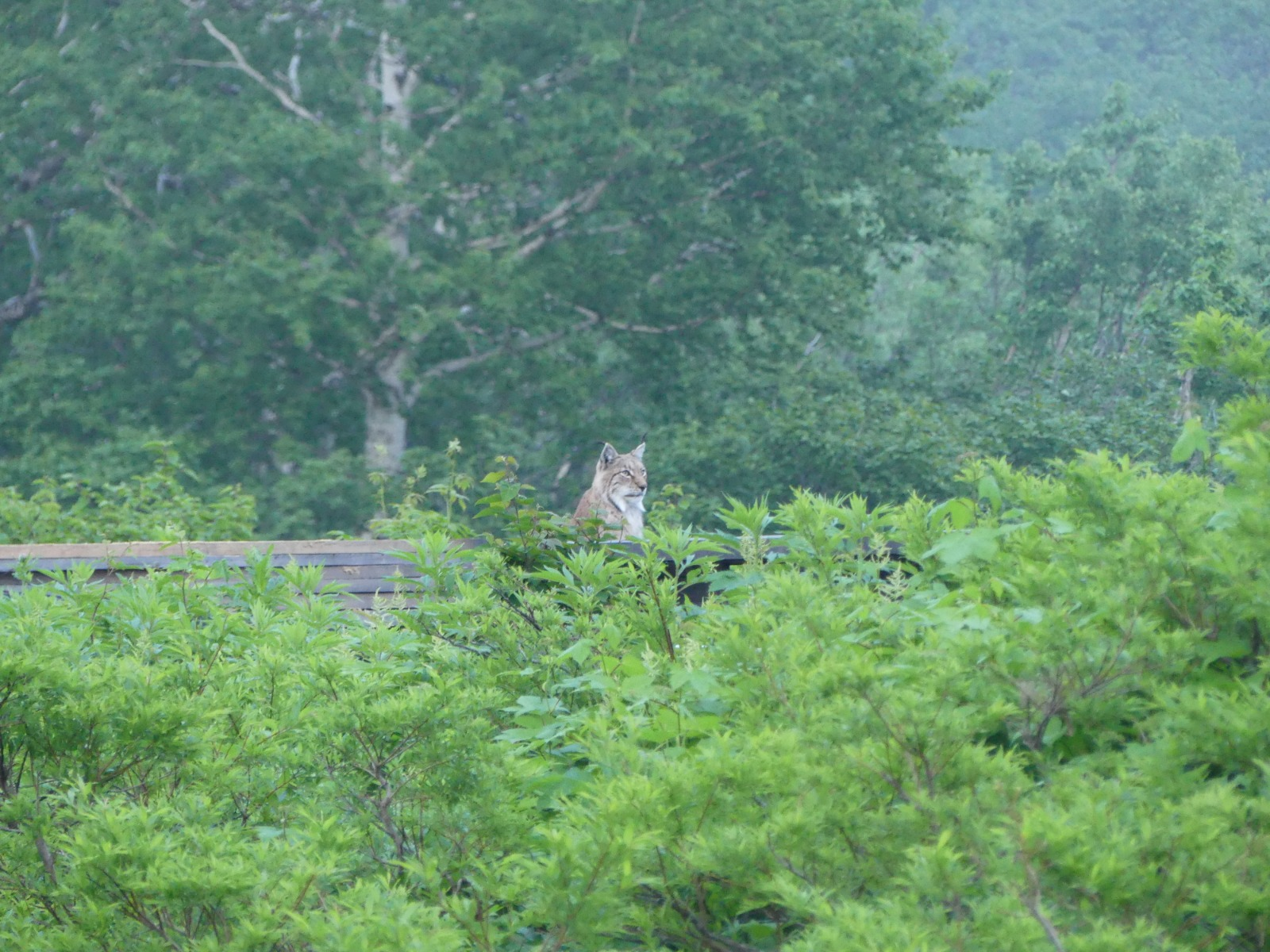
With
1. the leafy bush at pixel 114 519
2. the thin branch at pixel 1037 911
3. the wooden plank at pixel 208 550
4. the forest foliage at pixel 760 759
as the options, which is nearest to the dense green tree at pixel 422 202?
the leafy bush at pixel 114 519

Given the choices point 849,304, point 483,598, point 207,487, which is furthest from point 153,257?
point 483,598

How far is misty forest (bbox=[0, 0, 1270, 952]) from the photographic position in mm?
2461

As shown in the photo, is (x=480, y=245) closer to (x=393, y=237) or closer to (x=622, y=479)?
(x=393, y=237)

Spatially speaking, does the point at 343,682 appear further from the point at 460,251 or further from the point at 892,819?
the point at 460,251

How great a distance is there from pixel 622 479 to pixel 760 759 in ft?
32.6

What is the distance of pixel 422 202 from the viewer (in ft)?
78.6

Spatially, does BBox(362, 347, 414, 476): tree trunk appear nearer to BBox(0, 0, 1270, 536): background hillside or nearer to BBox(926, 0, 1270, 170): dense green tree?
BBox(0, 0, 1270, 536): background hillside

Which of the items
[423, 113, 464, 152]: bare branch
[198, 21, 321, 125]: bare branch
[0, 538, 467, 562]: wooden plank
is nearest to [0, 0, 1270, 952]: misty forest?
[198, 21, 321, 125]: bare branch

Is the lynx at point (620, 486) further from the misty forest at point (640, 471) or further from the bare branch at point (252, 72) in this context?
the bare branch at point (252, 72)

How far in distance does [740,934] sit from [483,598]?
1297 millimetres

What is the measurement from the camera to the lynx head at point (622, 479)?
12391 mm

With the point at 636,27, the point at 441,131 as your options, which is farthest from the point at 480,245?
the point at 636,27

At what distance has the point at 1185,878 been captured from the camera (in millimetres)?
2145

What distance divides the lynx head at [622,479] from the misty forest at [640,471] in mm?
81
